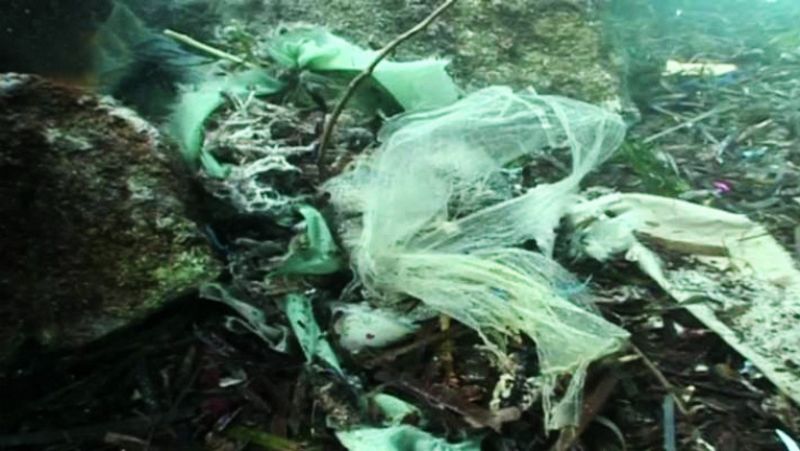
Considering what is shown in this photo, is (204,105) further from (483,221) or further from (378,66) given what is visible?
(483,221)

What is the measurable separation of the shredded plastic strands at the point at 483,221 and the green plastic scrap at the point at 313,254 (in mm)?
54

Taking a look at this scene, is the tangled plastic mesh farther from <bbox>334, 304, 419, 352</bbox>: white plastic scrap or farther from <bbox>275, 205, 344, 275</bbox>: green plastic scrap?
<bbox>334, 304, 419, 352</bbox>: white plastic scrap

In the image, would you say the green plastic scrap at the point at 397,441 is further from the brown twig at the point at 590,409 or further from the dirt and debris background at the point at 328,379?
the brown twig at the point at 590,409

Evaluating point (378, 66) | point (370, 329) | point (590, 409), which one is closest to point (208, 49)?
point (378, 66)

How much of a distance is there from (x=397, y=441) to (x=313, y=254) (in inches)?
23.1

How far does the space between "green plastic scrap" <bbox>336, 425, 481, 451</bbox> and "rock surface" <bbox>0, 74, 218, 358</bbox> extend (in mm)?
533

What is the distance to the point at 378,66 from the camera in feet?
8.94

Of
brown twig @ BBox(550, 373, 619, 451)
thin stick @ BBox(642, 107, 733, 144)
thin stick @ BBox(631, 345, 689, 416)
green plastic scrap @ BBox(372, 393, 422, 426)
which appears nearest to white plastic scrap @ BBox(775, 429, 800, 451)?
thin stick @ BBox(631, 345, 689, 416)

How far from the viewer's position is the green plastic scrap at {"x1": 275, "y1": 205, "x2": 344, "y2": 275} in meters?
2.11

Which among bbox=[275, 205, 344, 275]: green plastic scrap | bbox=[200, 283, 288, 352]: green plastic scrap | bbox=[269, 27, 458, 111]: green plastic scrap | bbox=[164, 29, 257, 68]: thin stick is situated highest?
bbox=[269, 27, 458, 111]: green plastic scrap

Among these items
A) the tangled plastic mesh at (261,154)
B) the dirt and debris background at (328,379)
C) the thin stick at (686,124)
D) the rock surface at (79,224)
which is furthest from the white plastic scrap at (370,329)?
the thin stick at (686,124)

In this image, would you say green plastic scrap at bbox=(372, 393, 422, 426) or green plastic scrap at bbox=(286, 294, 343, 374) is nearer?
green plastic scrap at bbox=(372, 393, 422, 426)

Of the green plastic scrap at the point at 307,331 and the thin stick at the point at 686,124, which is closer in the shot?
the green plastic scrap at the point at 307,331

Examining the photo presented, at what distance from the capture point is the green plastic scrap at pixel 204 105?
2408 mm
